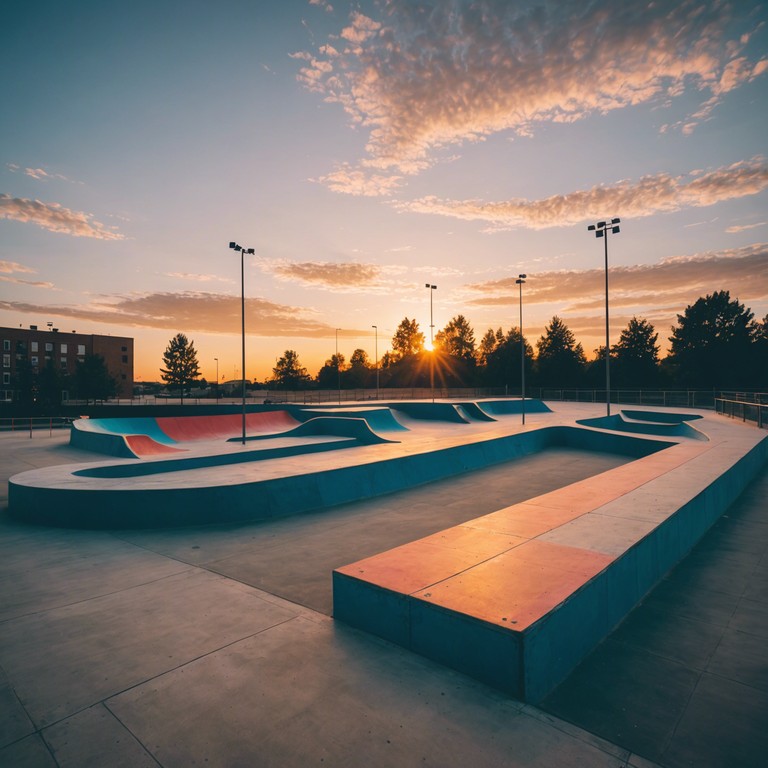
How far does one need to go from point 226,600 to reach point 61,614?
6.28 ft

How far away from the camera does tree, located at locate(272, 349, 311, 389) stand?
127 meters

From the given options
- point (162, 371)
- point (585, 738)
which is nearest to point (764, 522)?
point (585, 738)

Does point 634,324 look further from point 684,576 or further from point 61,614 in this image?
point 61,614

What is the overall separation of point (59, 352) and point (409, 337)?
75628mm

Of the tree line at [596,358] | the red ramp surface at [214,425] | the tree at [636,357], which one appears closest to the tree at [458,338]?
the tree line at [596,358]

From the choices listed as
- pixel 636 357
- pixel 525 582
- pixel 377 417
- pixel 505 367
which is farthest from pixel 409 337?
pixel 525 582

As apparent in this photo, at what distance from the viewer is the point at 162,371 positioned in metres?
101

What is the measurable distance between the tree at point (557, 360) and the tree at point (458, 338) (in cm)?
2368

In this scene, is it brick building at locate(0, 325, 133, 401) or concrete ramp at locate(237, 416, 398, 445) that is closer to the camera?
concrete ramp at locate(237, 416, 398, 445)

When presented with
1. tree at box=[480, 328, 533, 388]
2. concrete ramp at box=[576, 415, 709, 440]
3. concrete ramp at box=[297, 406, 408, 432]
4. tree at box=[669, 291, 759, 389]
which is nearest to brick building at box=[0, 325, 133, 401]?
tree at box=[480, 328, 533, 388]

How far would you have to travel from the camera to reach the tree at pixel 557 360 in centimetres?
8019

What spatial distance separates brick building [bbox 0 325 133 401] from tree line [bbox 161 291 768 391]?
32.3 feet

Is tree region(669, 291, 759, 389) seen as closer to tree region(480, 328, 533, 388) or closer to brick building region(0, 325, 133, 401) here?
tree region(480, 328, 533, 388)

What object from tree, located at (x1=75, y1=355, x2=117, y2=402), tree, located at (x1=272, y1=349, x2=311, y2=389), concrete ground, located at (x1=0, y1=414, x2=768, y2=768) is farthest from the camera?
tree, located at (x1=272, y1=349, x2=311, y2=389)
